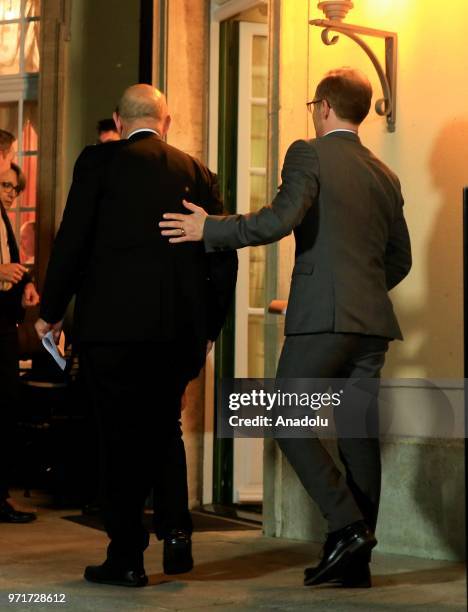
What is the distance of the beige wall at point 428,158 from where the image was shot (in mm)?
5051

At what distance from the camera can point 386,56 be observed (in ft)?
17.4

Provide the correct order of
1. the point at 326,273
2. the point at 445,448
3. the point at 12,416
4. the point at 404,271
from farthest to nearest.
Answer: the point at 12,416
the point at 445,448
the point at 404,271
the point at 326,273

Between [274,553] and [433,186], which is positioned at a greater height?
[433,186]

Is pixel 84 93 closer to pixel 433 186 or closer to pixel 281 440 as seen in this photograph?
pixel 433 186

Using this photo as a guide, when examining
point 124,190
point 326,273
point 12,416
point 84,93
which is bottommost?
point 12,416

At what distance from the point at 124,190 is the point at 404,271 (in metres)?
1.02

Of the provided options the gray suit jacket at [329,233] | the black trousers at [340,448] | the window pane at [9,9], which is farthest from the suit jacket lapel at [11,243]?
the window pane at [9,9]

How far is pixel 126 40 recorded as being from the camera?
26.9ft

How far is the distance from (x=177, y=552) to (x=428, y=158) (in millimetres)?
1874

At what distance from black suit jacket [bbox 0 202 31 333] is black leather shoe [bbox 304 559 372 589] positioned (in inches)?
92.8

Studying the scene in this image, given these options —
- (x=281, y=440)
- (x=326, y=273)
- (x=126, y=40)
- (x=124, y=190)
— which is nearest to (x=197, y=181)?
(x=124, y=190)

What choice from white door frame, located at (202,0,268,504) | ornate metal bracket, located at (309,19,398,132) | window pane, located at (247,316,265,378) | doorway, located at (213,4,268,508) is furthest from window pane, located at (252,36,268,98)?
ornate metal bracket, located at (309,19,398,132)

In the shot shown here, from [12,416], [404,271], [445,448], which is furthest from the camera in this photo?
[12,416]

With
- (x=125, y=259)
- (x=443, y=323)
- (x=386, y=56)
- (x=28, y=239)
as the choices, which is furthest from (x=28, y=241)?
(x=125, y=259)
